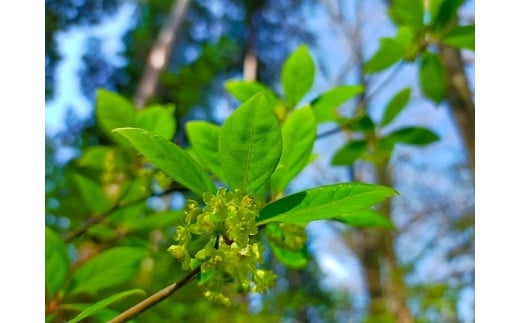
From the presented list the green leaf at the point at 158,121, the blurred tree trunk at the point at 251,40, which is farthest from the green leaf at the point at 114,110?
the blurred tree trunk at the point at 251,40

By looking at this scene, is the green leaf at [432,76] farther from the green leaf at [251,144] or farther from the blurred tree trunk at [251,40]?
the blurred tree trunk at [251,40]

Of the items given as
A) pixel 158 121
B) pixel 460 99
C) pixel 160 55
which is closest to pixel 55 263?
pixel 158 121

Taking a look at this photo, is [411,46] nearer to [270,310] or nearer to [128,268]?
[128,268]

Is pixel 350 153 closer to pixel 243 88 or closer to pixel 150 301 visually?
pixel 243 88

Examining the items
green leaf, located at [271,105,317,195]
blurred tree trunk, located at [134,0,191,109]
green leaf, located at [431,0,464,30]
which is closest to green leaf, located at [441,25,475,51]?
green leaf, located at [431,0,464,30]

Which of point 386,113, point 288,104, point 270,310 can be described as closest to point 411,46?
point 386,113
